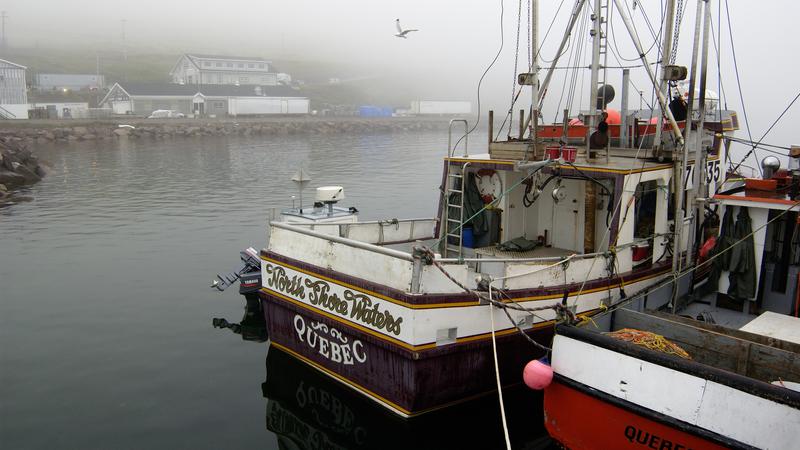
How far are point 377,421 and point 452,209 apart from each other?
4643 millimetres

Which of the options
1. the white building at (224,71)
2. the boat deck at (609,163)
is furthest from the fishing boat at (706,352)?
the white building at (224,71)

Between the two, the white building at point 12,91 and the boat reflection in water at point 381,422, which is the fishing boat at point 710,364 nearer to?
the boat reflection in water at point 381,422

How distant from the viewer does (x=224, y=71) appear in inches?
4931

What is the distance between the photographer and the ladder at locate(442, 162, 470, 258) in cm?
1202

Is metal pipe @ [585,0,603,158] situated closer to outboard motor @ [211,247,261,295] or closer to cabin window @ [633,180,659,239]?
cabin window @ [633,180,659,239]

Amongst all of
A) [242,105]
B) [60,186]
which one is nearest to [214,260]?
[60,186]

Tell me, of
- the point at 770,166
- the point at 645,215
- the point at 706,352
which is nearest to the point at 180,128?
the point at 645,215

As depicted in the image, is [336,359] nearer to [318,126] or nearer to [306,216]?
[306,216]

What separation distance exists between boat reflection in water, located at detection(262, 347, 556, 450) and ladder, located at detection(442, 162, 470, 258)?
10.7 feet

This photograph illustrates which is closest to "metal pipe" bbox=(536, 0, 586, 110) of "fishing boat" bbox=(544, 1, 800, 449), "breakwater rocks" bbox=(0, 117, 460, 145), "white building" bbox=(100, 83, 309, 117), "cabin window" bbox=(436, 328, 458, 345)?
"fishing boat" bbox=(544, 1, 800, 449)

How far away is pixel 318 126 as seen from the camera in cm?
9038

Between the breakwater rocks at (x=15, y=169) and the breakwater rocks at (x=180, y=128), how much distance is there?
16299mm

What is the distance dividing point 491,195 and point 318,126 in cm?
8018

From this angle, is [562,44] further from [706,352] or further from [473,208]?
[706,352]
